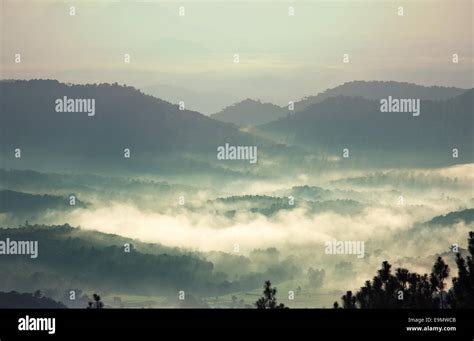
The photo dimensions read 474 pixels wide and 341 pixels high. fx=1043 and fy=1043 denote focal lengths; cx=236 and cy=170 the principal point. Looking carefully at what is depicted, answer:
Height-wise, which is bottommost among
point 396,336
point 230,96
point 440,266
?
point 396,336

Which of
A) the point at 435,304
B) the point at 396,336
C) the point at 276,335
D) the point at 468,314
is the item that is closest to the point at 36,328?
the point at 276,335

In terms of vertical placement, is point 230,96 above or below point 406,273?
above

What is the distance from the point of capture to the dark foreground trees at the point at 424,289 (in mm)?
103812

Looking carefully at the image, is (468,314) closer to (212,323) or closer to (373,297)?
(212,323)

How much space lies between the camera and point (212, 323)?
48344 mm

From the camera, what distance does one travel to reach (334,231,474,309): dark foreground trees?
104 metres

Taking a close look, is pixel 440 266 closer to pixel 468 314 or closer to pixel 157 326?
pixel 468 314

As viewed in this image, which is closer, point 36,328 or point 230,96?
point 36,328

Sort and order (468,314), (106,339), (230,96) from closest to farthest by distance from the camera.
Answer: (106,339)
(468,314)
(230,96)

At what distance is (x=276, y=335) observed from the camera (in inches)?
1903

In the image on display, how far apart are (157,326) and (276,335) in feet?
18.1

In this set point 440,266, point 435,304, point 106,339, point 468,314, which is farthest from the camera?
point 435,304

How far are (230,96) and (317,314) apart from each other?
5249 inches

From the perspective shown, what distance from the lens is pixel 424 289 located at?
12331 centimetres
